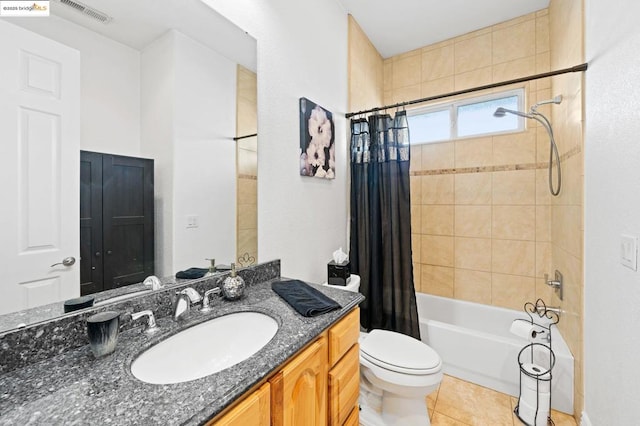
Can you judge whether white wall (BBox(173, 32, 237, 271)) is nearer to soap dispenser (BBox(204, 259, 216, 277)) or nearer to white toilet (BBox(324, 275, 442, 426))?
soap dispenser (BBox(204, 259, 216, 277))

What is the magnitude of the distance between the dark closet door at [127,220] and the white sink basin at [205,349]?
29 cm

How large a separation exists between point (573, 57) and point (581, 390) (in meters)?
1.97

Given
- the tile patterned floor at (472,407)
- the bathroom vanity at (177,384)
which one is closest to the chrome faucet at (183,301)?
the bathroom vanity at (177,384)

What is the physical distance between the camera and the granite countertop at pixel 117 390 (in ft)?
1.64

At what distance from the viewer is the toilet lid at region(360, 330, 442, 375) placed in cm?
141

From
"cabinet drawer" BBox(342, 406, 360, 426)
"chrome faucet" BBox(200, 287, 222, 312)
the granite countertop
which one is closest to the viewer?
the granite countertop

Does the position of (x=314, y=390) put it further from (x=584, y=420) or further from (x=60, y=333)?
(x=584, y=420)

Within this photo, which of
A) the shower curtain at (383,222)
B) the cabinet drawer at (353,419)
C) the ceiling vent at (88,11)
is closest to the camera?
the ceiling vent at (88,11)

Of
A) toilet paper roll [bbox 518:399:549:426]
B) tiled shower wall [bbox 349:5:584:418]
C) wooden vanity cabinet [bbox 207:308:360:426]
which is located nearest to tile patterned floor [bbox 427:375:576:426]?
toilet paper roll [bbox 518:399:549:426]

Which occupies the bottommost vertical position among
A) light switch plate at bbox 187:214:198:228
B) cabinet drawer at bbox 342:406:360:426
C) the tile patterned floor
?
the tile patterned floor

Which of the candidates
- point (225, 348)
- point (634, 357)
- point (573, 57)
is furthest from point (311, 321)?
point (573, 57)

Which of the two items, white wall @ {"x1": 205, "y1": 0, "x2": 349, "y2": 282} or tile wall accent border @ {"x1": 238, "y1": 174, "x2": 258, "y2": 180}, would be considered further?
white wall @ {"x1": 205, "y1": 0, "x2": 349, "y2": 282}

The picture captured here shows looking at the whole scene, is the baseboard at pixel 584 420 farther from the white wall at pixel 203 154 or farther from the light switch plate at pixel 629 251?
the white wall at pixel 203 154

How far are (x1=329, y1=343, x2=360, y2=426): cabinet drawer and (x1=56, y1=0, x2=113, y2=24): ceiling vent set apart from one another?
142 centimetres
